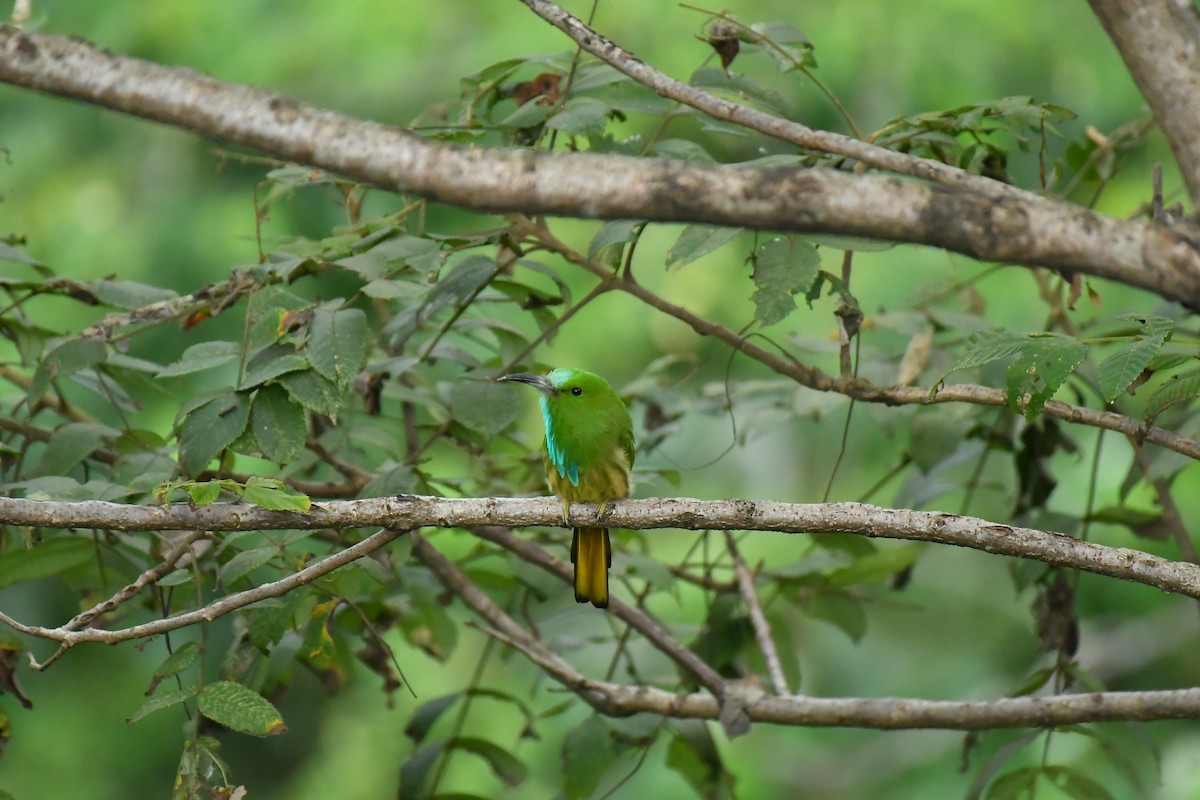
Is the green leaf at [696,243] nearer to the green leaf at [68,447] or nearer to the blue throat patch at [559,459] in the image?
the blue throat patch at [559,459]

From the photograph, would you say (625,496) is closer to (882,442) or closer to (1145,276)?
(1145,276)

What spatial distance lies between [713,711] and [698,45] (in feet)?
12.1

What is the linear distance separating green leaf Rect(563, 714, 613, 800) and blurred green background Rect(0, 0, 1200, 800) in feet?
9.02

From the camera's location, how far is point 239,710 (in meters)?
2.13

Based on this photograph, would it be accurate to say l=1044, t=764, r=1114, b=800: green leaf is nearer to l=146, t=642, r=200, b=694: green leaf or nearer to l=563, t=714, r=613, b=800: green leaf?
l=563, t=714, r=613, b=800: green leaf

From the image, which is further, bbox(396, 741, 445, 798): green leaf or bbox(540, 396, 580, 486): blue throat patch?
bbox(396, 741, 445, 798): green leaf

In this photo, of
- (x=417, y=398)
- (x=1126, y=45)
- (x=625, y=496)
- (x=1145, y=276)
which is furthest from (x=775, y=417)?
(x=1145, y=276)

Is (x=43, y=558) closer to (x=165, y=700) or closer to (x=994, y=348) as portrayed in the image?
(x=165, y=700)

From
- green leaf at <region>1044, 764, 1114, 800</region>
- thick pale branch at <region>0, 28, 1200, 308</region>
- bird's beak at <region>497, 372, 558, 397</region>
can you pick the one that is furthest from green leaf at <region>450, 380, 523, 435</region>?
thick pale branch at <region>0, 28, 1200, 308</region>

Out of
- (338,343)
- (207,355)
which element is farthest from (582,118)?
(207,355)

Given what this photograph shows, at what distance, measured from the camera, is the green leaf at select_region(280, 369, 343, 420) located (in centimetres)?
225

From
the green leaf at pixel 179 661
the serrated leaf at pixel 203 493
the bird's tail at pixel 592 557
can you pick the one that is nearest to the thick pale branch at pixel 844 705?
the bird's tail at pixel 592 557

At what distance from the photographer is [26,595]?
6.01 m

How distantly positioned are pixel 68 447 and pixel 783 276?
60.7 inches
